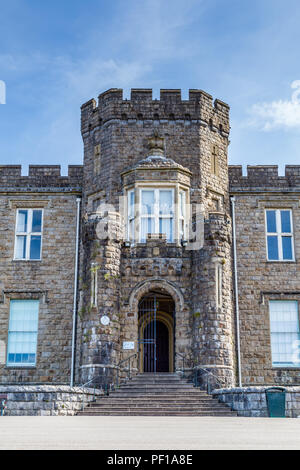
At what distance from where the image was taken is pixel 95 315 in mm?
18266

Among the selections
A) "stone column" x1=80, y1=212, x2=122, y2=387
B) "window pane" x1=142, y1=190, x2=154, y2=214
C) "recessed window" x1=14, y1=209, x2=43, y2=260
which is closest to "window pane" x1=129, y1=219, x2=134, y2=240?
"window pane" x1=142, y1=190, x2=154, y2=214

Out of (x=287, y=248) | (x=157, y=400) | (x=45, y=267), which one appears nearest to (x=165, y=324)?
(x=45, y=267)

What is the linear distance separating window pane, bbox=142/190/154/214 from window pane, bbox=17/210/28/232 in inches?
190

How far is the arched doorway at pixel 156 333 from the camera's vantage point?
20328 mm

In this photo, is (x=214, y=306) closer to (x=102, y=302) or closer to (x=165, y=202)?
(x=102, y=302)

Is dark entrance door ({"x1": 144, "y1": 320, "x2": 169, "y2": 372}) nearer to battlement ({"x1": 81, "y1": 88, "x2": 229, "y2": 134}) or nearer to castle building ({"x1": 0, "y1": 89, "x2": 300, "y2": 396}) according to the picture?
castle building ({"x1": 0, "y1": 89, "x2": 300, "y2": 396})

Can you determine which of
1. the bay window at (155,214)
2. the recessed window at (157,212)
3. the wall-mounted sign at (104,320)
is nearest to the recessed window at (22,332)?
the wall-mounted sign at (104,320)

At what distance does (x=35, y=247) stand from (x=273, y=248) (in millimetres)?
8384

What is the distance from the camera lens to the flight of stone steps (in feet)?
49.0

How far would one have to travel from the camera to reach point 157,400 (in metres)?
16.0

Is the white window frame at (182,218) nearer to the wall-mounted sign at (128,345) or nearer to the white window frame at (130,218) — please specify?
the white window frame at (130,218)
